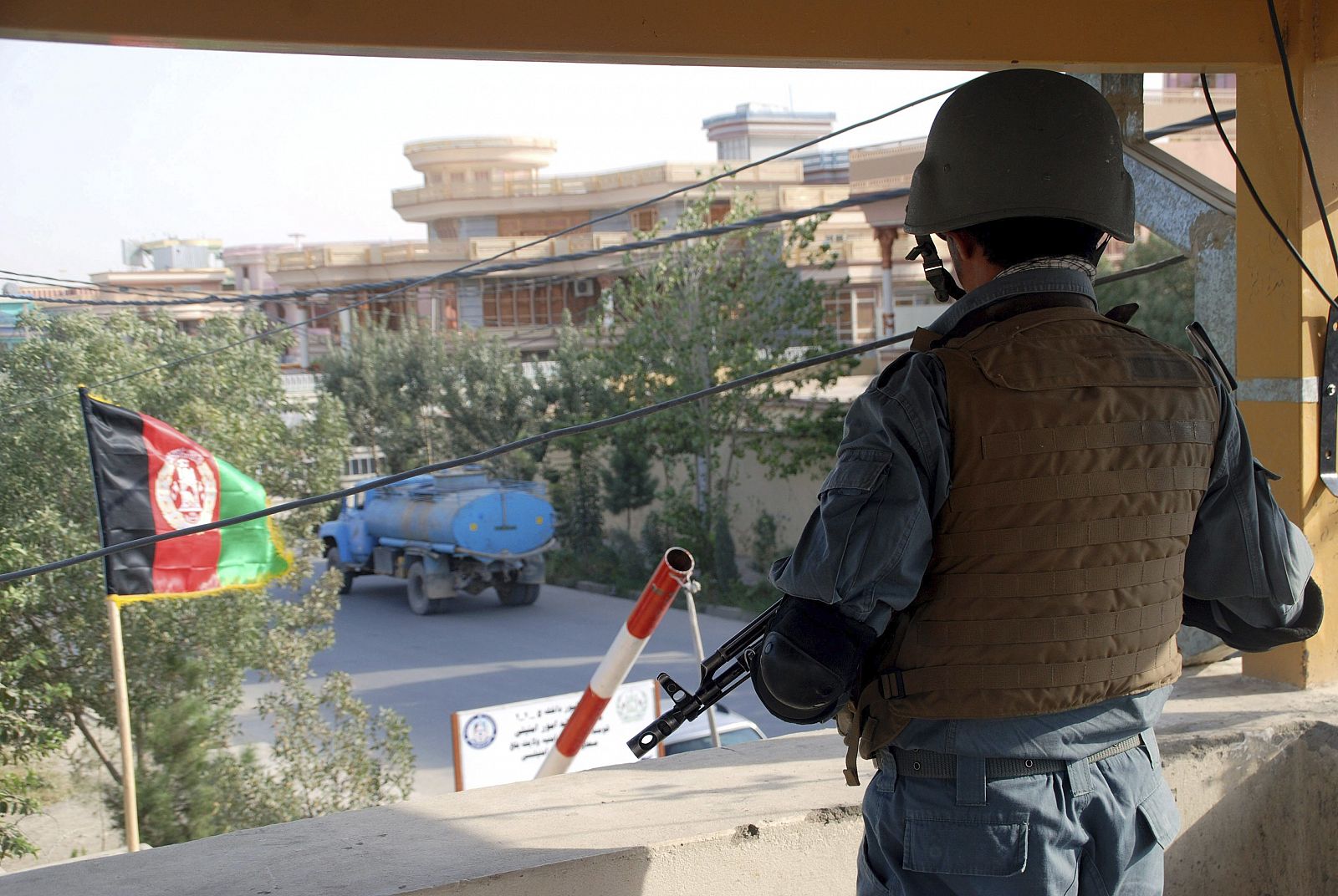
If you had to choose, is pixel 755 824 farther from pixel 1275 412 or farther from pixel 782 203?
pixel 782 203

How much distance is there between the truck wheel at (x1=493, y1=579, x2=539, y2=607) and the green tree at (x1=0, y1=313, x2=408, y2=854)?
10028mm

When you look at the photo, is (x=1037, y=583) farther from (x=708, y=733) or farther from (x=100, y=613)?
(x=100, y=613)

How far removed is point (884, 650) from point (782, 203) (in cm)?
3222

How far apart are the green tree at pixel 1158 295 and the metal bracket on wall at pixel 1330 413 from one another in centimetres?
1643

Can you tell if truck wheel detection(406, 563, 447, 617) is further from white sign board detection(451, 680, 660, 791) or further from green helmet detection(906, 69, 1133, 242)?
green helmet detection(906, 69, 1133, 242)

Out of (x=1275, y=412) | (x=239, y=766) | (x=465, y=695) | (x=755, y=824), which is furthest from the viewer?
(x=465, y=695)

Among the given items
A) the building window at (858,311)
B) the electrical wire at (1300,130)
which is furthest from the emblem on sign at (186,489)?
the building window at (858,311)

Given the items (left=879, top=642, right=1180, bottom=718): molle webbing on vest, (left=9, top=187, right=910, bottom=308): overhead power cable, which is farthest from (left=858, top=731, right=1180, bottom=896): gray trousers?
(left=9, top=187, right=910, bottom=308): overhead power cable

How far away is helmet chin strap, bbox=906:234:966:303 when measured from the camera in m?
1.70

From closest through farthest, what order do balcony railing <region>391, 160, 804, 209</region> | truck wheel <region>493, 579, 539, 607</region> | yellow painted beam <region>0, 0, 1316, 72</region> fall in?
yellow painted beam <region>0, 0, 1316, 72</region>
truck wheel <region>493, 579, 539, 607</region>
balcony railing <region>391, 160, 804, 209</region>

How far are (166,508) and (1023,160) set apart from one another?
7155mm

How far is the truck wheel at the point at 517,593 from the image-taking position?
2091cm

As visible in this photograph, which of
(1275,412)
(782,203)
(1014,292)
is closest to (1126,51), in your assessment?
(1275,412)

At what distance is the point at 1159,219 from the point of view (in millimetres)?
3479
